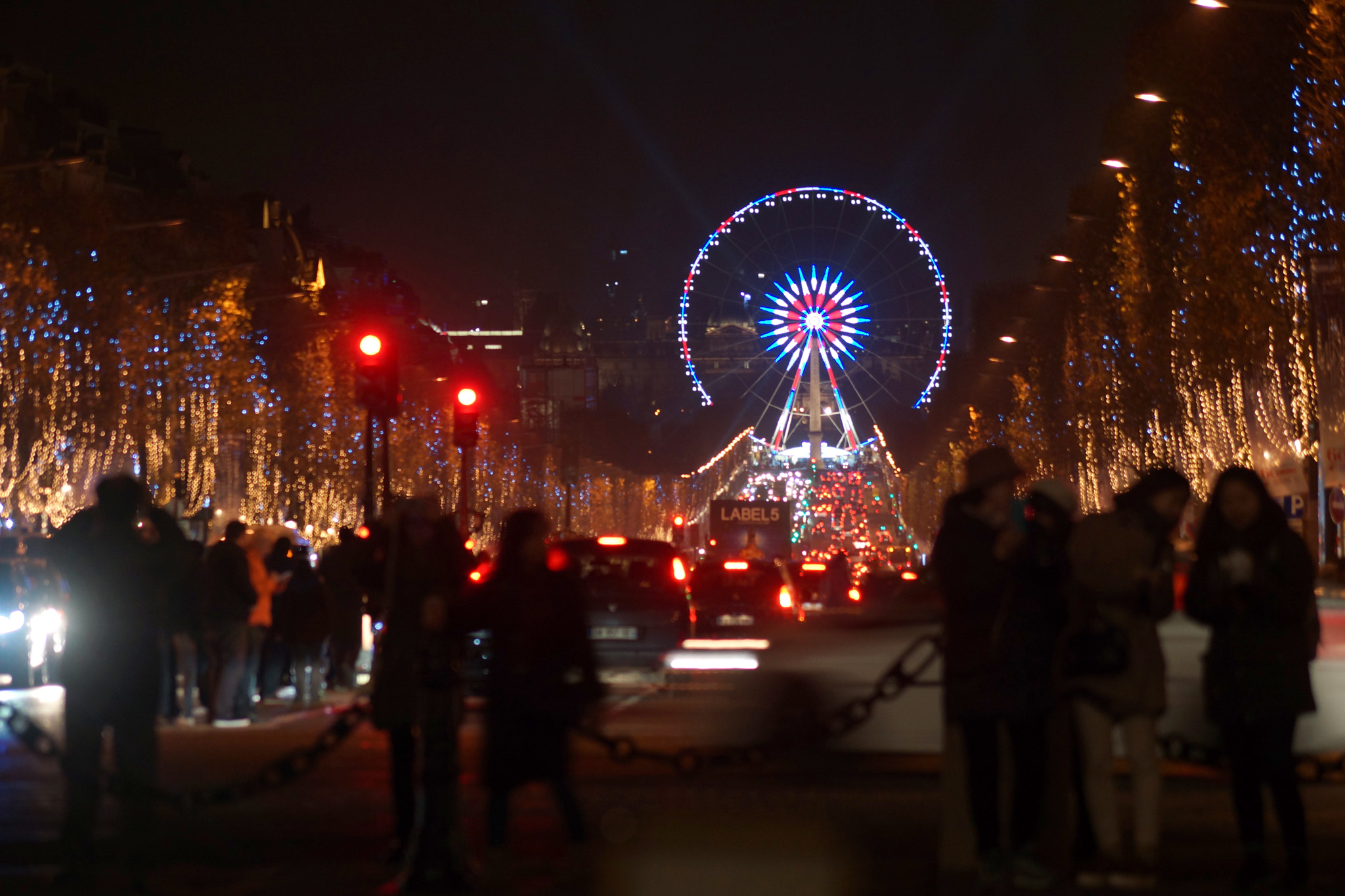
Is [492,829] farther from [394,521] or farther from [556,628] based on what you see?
[394,521]

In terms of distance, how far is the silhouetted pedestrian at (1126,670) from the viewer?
866 cm

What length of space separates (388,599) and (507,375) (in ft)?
616

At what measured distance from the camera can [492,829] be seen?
881cm

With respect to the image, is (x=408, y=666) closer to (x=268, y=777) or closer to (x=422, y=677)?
(x=422, y=677)

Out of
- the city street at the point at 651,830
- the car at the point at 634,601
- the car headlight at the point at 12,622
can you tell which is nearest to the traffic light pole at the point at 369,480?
the car at the point at 634,601

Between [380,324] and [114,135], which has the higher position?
[114,135]

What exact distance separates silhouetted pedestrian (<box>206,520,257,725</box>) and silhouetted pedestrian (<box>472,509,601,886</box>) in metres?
10.1

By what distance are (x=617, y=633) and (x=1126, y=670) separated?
39.6 feet

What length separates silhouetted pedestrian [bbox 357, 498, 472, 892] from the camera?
8.36m

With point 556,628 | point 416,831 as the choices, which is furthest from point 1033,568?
point 416,831

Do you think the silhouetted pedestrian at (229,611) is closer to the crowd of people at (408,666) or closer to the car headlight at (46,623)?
the car headlight at (46,623)

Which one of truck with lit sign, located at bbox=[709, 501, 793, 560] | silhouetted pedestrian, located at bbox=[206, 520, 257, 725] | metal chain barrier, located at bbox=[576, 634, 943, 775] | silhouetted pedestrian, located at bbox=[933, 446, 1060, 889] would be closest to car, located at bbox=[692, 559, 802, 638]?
silhouetted pedestrian, located at bbox=[206, 520, 257, 725]

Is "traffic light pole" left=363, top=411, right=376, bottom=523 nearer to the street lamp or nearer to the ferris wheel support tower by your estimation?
the street lamp

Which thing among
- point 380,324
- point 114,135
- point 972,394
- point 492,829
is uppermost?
point 114,135
